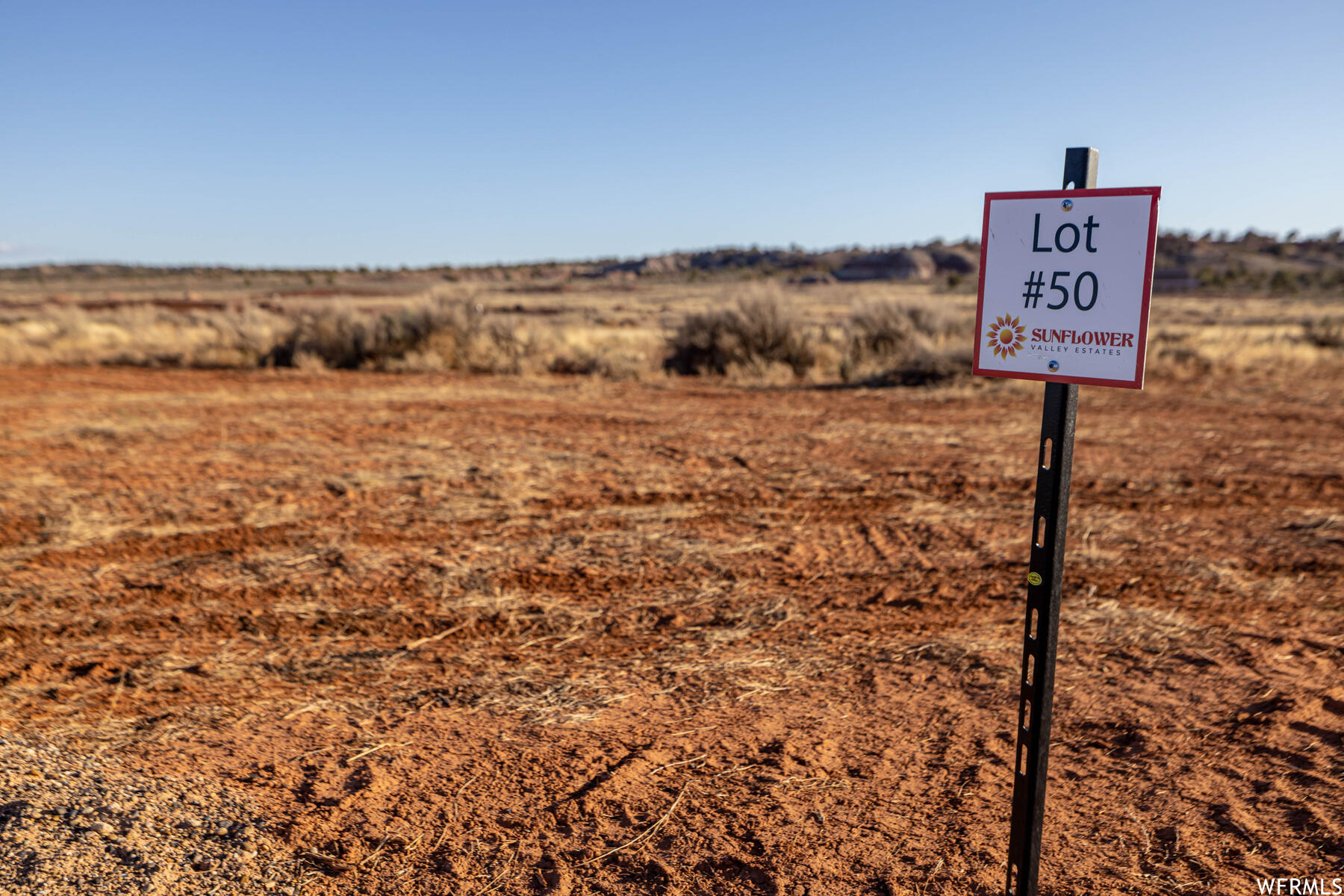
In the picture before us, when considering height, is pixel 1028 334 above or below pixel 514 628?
above

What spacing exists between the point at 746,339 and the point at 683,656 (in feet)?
45.1

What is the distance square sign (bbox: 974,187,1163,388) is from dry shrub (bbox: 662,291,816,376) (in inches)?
599

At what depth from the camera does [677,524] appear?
7305 millimetres

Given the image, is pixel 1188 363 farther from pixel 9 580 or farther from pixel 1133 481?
pixel 9 580

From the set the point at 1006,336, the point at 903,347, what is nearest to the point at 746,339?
the point at 903,347

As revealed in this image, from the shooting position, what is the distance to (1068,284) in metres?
2.31

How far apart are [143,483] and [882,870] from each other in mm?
8284

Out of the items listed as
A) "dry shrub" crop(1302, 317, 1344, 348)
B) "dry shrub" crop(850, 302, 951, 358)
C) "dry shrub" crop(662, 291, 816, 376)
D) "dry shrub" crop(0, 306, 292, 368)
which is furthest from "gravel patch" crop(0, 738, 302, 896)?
"dry shrub" crop(1302, 317, 1344, 348)

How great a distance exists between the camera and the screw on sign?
220 cm

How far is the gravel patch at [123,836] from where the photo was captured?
9.49 ft

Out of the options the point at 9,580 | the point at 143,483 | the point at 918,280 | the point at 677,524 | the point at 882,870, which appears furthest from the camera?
the point at 918,280

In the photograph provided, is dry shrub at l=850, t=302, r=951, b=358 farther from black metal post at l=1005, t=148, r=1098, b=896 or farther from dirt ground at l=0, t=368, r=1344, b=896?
black metal post at l=1005, t=148, r=1098, b=896

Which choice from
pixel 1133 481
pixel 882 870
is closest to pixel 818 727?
pixel 882 870

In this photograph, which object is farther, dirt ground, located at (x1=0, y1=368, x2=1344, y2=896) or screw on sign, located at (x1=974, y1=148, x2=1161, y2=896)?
dirt ground, located at (x1=0, y1=368, x2=1344, y2=896)
